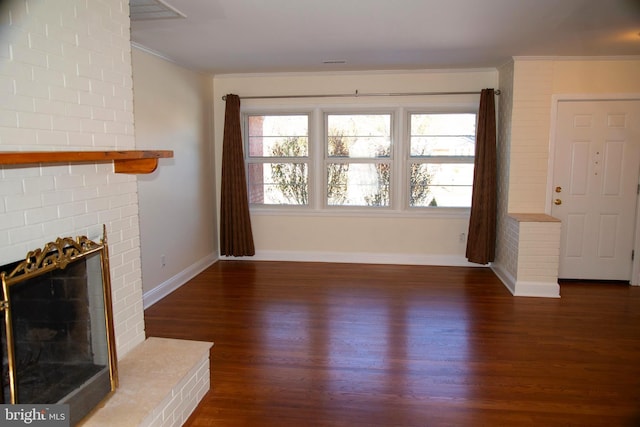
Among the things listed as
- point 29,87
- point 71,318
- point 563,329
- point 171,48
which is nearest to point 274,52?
point 171,48

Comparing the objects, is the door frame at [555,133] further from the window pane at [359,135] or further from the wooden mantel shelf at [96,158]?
the wooden mantel shelf at [96,158]

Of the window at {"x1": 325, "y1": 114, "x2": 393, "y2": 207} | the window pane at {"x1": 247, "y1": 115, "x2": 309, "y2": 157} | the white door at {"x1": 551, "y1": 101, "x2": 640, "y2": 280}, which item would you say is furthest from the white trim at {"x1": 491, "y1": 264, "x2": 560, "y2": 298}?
the window pane at {"x1": 247, "y1": 115, "x2": 309, "y2": 157}

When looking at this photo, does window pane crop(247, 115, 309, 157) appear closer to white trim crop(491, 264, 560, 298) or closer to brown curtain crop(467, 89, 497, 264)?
brown curtain crop(467, 89, 497, 264)

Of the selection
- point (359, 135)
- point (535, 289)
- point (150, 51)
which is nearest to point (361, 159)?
point (359, 135)

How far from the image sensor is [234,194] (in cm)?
555

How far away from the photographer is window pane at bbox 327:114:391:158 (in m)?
5.53

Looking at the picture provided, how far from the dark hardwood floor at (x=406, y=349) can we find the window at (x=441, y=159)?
1.07 m

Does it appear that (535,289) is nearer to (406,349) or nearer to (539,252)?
(539,252)

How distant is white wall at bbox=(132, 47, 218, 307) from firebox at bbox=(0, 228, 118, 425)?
6.77 feet

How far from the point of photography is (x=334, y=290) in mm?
4523

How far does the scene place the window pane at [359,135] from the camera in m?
5.53

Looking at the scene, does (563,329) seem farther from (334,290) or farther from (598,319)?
(334,290)

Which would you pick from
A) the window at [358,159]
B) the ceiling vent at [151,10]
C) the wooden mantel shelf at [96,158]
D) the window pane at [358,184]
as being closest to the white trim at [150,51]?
the ceiling vent at [151,10]

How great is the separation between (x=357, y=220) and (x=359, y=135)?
108cm
